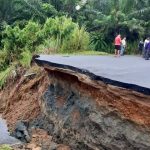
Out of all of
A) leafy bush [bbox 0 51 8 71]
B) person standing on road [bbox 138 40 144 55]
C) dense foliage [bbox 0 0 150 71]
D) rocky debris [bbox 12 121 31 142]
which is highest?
dense foliage [bbox 0 0 150 71]

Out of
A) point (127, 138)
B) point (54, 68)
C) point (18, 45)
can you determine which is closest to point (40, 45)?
point (18, 45)

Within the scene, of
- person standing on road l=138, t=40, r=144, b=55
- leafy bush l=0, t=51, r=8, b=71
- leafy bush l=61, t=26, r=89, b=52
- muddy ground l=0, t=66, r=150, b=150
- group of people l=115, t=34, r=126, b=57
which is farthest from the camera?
person standing on road l=138, t=40, r=144, b=55

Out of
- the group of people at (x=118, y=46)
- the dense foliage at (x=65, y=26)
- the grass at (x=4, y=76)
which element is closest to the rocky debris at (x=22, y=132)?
the grass at (x=4, y=76)

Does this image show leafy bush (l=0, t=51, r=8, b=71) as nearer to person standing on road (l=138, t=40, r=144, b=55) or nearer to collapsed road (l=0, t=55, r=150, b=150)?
collapsed road (l=0, t=55, r=150, b=150)

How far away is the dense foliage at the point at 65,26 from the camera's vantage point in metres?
17.1

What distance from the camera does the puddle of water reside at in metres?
11.7

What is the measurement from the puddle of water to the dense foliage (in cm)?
310

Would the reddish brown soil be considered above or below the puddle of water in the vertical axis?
above

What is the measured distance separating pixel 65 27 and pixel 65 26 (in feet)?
0.19

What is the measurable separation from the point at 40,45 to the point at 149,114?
9566 mm

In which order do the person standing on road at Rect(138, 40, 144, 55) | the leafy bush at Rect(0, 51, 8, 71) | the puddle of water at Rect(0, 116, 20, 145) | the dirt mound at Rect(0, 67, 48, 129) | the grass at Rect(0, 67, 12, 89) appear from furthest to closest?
1. the person standing on road at Rect(138, 40, 144, 55)
2. the leafy bush at Rect(0, 51, 8, 71)
3. the grass at Rect(0, 67, 12, 89)
4. the dirt mound at Rect(0, 67, 48, 129)
5. the puddle of water at Rect(0, 116, 20, 145)

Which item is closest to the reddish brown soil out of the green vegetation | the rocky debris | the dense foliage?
the rocky debris

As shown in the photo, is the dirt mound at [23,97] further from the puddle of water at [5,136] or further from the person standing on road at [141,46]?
the person standing on road at [141,46]

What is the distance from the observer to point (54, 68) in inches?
441
